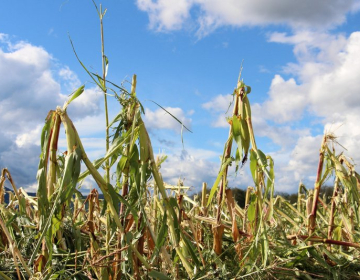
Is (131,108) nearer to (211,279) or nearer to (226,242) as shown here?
(211,279)

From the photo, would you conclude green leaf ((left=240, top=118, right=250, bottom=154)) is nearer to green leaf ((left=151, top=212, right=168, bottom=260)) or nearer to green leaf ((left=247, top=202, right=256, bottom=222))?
green leaf ((left=247, top=202, right=256, bottom=222))

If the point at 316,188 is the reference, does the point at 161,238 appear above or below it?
below

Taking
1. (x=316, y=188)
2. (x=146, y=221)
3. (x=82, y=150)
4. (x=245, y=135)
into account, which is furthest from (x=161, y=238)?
(x=316, y=188)

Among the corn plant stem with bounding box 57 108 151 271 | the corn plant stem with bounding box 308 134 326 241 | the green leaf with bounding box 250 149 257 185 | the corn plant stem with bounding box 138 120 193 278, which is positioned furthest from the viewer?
the corn plant stem with bounding box 308 134 326 241

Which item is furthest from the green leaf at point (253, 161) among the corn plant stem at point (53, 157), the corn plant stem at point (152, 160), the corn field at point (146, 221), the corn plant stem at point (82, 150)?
the corn plant stem at point (53, 157)

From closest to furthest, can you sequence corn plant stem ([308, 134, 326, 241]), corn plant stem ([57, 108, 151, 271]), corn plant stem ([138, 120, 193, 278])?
corn plant stem ([57, 108, 151, 271])
corn plant stem ([138, 120, 193, 278])
corn plant stem ([308, 134, 326, 241])

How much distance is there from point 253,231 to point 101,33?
811 mm

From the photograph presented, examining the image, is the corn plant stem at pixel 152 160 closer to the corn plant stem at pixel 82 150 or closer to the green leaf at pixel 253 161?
the corn plant stem at pixel 82 150

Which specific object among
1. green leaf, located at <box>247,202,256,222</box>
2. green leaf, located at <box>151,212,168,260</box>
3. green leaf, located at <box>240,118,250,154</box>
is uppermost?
green leaf, located at <box>240,118,250,154</box>

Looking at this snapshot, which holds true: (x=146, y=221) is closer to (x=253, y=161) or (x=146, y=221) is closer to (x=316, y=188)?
(x=253, y=161)

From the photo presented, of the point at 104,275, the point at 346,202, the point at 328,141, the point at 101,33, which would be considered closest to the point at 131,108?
the point at 101,33

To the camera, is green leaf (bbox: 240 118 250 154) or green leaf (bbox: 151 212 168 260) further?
green leaf (bbox: 240 118 250 154)

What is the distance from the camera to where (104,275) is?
124 cm

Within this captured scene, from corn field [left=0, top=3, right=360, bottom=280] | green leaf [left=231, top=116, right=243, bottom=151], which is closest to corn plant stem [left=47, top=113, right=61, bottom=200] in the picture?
corn field [left=0, top=3, right=360, bottom=280]
